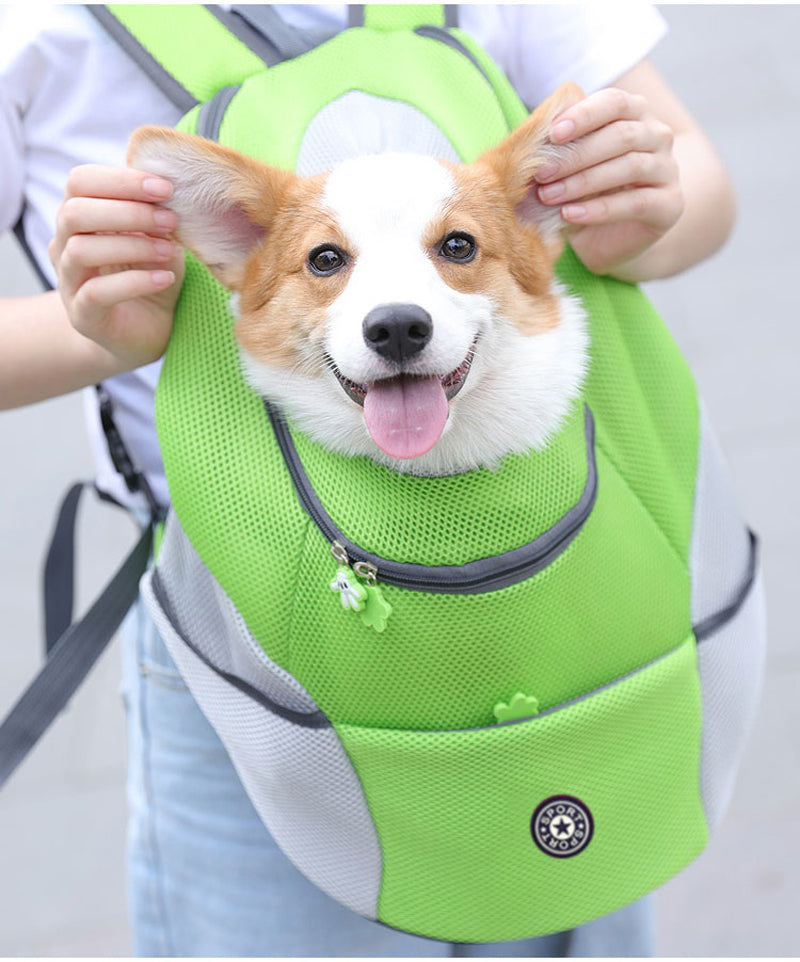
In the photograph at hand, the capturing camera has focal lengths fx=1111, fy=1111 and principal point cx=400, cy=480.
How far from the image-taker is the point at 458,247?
738mm

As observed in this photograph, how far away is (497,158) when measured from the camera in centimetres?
75

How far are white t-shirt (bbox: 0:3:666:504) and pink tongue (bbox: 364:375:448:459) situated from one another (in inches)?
9.5

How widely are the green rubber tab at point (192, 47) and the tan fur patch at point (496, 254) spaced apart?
0.18 metres

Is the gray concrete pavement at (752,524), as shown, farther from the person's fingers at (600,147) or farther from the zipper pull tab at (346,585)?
the person's fingers at (600,147)

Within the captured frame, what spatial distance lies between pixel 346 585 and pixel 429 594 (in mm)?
55

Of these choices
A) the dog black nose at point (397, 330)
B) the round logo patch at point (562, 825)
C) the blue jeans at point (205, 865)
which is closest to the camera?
the dog black nose at point (397, 330)

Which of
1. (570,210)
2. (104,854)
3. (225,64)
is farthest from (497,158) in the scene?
(104,854)

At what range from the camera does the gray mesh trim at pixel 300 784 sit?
0.76m

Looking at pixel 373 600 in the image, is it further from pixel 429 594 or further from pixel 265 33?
pixel 265 33

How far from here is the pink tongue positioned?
69cm

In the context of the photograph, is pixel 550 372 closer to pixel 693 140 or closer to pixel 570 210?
pixel 570 210

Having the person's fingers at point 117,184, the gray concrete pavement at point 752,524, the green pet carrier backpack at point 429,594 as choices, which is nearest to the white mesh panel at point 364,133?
the green pet carrier backpack at point 429,594

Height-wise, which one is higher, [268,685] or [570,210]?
[570,210]

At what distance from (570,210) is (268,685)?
38 cm
